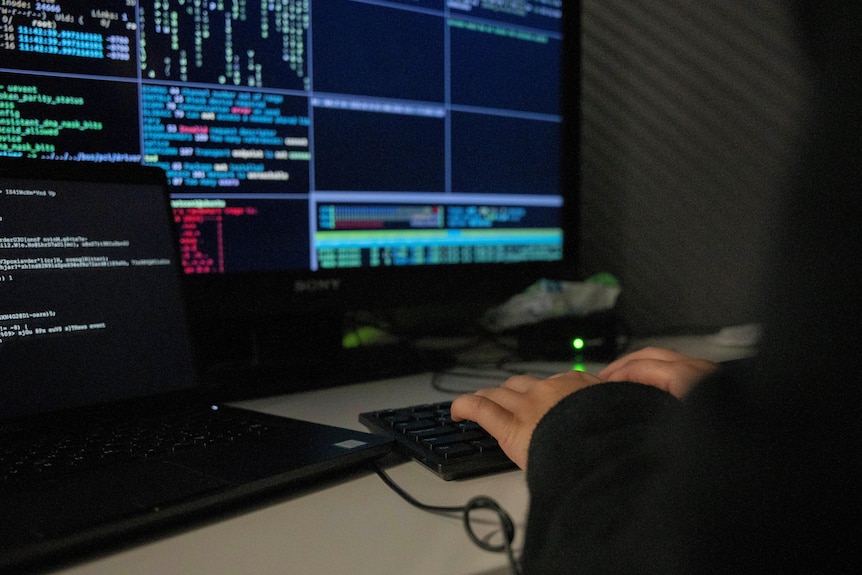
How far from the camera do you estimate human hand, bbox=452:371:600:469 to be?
19.0 inches

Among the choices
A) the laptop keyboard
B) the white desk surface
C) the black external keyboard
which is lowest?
the white desk surface

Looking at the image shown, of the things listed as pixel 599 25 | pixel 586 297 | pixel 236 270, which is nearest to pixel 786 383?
pixel 236 270

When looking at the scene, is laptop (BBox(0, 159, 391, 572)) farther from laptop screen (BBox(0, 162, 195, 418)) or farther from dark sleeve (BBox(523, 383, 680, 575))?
dark sleeve (BBox(523, 383, 680, 575))

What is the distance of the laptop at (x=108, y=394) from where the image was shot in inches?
14.9

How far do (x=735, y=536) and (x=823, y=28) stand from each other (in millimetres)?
210

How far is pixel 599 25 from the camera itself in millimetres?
1210

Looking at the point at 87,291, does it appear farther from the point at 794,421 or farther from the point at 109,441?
the point at 794,421

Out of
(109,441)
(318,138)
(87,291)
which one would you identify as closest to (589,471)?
(109,441)

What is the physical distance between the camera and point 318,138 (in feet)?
2.71

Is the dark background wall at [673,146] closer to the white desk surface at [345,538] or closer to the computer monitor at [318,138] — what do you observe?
the computer monitor at [318,138]

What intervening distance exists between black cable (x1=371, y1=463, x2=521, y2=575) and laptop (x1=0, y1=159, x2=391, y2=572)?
7cm

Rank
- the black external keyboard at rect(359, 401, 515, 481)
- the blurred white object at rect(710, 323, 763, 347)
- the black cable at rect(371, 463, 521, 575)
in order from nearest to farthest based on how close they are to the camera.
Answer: the black cable at rect(371, 463, 521, 575) < the black external keyboard at rect(359, 401, 515, 481) < the blurred white object at rect(710, 323, 763, 347)

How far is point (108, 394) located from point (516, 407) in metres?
0.35

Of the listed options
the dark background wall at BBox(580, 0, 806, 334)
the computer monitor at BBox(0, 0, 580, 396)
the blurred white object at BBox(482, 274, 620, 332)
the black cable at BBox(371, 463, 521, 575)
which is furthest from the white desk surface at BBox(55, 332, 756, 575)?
the dark background wall at BBox(580, 0, 806, 334)
